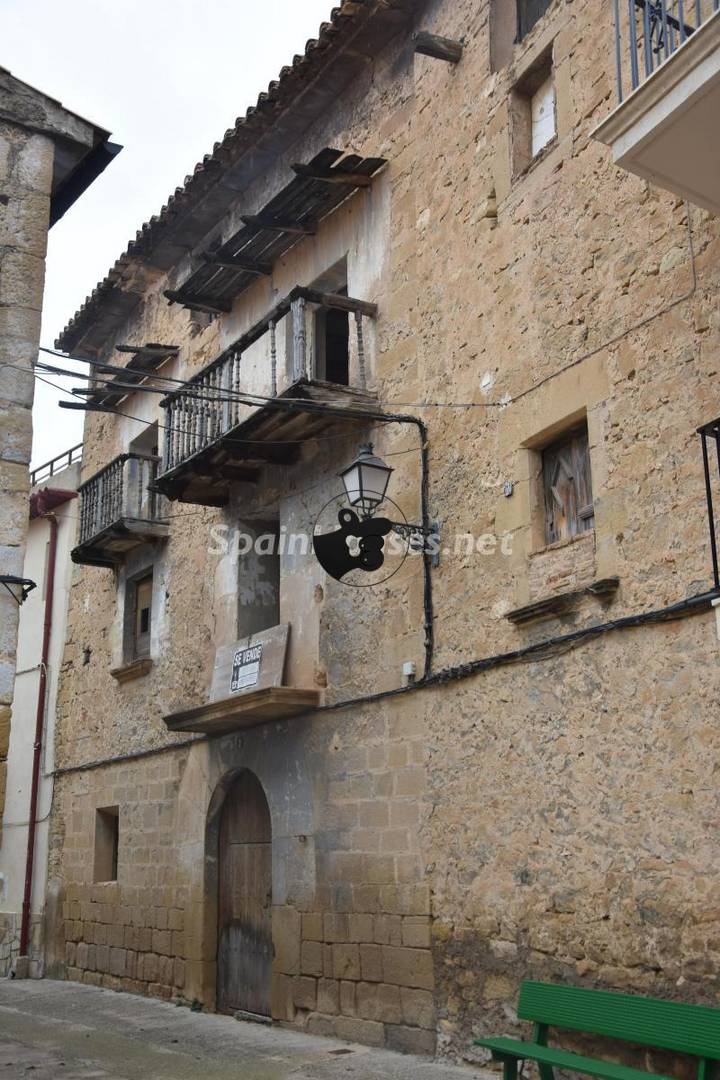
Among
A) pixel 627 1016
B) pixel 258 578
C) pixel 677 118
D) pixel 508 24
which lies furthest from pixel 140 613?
pixel 677 118

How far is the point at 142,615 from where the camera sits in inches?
563

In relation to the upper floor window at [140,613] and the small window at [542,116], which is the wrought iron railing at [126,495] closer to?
the upper floor window at [140,613]

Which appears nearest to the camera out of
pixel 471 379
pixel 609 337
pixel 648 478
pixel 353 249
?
pixel 648 478

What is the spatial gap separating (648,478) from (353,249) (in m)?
4.82

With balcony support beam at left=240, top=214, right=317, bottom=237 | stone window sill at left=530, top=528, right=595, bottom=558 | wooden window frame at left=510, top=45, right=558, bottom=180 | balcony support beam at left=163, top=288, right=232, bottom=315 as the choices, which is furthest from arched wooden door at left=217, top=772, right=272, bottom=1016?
wooden window frame at left=510, top=45, right=558, bottom=180

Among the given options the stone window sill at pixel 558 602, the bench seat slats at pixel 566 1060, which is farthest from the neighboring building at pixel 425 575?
the bench seat slats at pixel 566 1060

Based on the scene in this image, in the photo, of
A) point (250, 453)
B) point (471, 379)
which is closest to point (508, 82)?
point (471, 379)

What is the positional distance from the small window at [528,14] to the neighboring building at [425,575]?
4 cm

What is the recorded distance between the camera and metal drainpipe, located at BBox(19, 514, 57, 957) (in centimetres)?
Answer: 1497

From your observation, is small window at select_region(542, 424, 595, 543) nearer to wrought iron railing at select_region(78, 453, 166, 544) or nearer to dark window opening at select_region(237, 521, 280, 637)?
dark window opening at select_region(237, 521, 280, 637)

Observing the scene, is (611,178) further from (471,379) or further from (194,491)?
(194,491)

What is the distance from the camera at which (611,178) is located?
303 inches

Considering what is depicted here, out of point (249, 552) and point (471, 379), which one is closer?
point (471, 379)

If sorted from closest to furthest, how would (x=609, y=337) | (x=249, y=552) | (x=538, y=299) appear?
(x=609, y=337)
(x=538, y=299)
(x=249, y=552)
